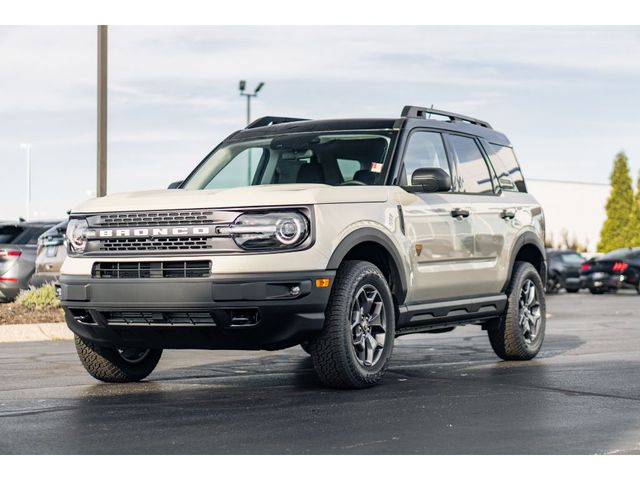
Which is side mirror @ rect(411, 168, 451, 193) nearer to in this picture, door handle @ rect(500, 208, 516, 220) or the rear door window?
the rear door window

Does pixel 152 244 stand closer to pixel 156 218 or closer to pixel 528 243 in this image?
pixel 156 218

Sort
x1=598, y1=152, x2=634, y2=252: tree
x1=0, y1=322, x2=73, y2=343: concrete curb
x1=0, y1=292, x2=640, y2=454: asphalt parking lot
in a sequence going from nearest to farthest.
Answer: x1=0, y1=292, x2=640, y2=454: asphalt parking lot → x1=0, y1=322, x2=73, y2=343: concrete curb → x1=598, y1=152, x2=634, y2=252: tree

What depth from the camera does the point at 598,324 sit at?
54.0ft

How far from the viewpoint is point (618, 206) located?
52.3 meters

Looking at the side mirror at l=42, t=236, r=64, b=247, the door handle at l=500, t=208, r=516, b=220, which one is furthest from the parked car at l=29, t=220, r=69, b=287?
the door handle at l=500, t=208, r=516, b=220

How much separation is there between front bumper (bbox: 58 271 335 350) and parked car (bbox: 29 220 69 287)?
818 cm

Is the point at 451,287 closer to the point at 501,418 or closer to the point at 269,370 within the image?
the point at 269,370

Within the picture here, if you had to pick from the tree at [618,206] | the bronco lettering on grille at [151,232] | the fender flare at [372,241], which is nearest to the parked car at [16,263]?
the bronco lettering on grille at [151,232]

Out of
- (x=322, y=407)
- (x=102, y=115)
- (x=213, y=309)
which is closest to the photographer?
(x=322, y=407)

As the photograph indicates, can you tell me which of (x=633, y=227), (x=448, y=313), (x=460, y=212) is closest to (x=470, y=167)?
(x=460, y=212)

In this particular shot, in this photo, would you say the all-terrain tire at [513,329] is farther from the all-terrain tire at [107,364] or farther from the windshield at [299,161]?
the all-terrain tire at [107,364]

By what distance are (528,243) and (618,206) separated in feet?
143

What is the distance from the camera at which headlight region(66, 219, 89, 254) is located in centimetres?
799

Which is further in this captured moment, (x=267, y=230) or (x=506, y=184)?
(x=506, y=184)
